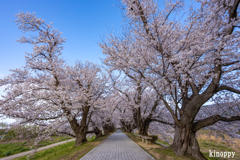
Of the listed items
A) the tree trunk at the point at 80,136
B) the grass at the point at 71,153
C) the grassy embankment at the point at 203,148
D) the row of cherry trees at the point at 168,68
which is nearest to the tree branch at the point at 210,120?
the row of cherry trees at the point at 168,68

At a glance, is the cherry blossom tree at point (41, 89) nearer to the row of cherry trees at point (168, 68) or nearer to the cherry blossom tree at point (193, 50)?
the row of cherry trees at point (168, 68)

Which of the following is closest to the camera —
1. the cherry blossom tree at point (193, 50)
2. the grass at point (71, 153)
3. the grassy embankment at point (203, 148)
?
the cherry blossom tree at point (193, 50)

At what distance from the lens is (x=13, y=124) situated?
28.7 feet

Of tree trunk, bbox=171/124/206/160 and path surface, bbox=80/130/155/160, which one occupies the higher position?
tree trunk, bbox=171/124/206/160

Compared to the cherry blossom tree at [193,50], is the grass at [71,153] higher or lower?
lower

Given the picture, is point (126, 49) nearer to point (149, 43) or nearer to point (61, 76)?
point (149, 43)

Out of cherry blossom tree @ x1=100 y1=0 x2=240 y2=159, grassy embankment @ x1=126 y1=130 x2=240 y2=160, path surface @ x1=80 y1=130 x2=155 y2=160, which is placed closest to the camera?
cherry blossom tree @ x1=100 y1=0 x2=240 y2=159

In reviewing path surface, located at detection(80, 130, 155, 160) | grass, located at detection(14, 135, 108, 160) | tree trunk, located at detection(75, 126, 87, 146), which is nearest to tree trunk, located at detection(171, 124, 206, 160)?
path surface, located at detection(80, 130, 155, 160)

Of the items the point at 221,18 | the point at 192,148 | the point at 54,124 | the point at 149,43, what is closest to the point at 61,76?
the point at 54,124

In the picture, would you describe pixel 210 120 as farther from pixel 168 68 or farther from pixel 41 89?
pixel 41 89

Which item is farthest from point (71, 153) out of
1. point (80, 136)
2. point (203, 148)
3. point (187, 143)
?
point (203, 148)

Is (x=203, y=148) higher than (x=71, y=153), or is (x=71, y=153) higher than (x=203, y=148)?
(x=71, y=153)

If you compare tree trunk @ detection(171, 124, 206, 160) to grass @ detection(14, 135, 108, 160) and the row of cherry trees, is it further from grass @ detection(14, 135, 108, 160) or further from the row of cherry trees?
grass @ detection(14, 135, 108, 160)

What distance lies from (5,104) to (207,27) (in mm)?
12733
